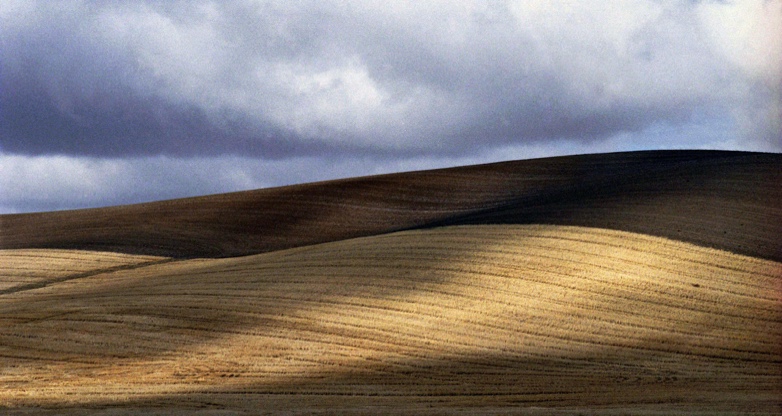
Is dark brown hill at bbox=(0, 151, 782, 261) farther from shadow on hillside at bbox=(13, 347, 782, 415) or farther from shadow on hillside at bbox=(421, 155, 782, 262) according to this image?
shadow on hillside at bbox=(13, 347, 782, 415)

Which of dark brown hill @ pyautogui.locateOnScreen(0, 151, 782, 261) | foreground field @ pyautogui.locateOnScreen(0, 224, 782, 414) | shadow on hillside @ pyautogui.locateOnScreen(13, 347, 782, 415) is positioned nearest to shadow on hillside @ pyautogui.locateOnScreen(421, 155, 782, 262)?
dark brown hill @ pyautogui.locateOnScreen(0, 151, 782, 261)

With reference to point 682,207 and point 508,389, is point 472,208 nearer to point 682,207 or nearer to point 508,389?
point 682,207

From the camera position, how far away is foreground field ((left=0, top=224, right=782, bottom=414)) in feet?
37.6

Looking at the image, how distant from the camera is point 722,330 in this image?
1441 centimetres

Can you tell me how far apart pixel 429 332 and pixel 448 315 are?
0.69 metres

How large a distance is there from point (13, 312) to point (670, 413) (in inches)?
492

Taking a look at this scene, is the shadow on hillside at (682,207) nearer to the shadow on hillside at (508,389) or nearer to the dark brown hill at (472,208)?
the dark brown hill at (472,208)

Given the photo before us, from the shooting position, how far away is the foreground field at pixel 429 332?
11.5 m

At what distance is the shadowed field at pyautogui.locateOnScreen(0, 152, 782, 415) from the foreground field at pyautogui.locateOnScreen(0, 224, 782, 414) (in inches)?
1.6

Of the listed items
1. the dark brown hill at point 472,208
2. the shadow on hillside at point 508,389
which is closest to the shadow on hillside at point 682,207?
the dark brown hill at point 472,208

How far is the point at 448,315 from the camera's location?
1481 cm

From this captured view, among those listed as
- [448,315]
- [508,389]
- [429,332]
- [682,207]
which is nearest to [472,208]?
[682,207]

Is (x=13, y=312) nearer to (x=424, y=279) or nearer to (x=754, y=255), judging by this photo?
(x=424, y=279)

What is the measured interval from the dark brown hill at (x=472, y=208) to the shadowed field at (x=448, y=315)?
0.42ft
